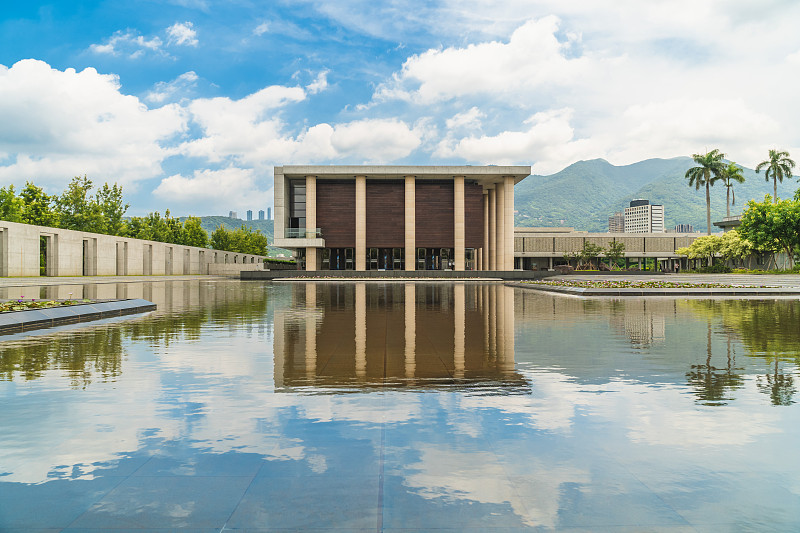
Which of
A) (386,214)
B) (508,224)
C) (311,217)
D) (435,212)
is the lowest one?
(508,224)

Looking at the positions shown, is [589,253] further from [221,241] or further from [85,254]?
[85,254]

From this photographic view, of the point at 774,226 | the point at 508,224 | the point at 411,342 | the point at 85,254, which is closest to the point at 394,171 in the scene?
the point at 508,224

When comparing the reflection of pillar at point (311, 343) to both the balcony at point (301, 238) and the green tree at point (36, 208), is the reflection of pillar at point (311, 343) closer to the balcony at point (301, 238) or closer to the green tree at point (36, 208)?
the balcony at point (301, 238)

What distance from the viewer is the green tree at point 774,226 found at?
55719 millimetres

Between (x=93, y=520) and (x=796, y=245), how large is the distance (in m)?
71.2

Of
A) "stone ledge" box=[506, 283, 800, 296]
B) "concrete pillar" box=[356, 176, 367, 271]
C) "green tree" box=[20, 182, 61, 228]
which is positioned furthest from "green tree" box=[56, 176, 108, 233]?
"stone ledge" box=[506, 283, 800, 296]

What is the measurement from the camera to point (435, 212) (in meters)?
69.9

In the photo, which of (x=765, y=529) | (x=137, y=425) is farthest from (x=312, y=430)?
(x=765, y=529)

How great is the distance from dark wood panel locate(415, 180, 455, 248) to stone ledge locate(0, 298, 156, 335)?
52057 millimetres

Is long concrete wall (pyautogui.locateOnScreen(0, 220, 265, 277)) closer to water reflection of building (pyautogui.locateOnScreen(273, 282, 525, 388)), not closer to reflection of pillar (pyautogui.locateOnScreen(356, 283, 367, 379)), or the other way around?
water reflection of building (pyautogui.locateOnScreen(273, 282, 525, 388))

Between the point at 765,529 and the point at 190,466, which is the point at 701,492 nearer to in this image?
the point at 765,529

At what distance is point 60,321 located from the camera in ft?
48.8

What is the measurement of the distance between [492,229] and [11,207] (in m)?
59.3

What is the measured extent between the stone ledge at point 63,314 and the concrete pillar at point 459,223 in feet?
170
